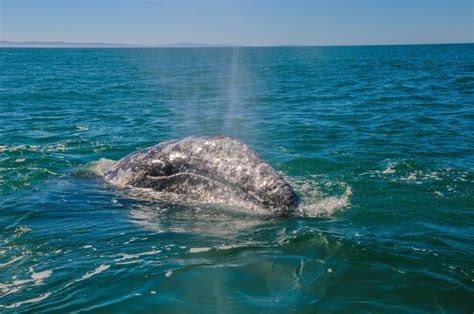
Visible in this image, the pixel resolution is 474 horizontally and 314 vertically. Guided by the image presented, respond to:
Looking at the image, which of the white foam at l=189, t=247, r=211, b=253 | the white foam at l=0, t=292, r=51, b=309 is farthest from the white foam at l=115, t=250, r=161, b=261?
the white foam at l=0, t=292, r=51, b=309

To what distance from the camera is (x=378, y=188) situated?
11711 millimetres

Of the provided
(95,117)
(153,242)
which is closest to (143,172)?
(153,242)

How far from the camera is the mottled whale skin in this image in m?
10.0

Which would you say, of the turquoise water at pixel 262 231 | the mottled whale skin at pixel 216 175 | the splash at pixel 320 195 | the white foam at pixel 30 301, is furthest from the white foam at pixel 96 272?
the splash at pixel 320 195

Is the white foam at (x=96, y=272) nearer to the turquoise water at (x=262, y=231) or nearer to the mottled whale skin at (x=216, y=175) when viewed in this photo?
the turquoise water at (x=262, y=231)

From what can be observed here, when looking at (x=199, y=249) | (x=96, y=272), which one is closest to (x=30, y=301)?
(x=96, y=272)

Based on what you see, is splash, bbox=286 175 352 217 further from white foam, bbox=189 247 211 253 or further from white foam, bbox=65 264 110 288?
white foam, bbox=65 264 110 288

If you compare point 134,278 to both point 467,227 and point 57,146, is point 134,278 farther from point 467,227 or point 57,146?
point 57,146

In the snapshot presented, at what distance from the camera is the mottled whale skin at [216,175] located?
Answer: 10016mm

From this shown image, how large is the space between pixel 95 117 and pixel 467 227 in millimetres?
19036

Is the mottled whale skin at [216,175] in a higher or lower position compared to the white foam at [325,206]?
higher

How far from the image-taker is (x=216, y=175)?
1042 centimetres

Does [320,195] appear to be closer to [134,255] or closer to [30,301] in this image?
[134,255]

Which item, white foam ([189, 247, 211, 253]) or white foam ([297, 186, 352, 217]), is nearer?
white foam ([189, 247, 211, 253])
